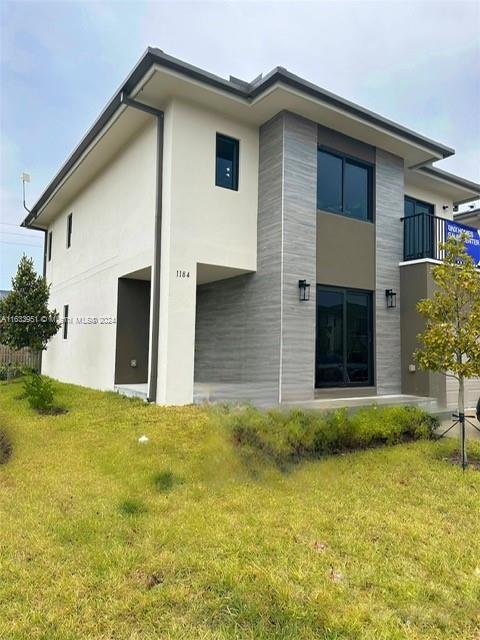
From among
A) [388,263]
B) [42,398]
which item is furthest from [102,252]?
[388,263]

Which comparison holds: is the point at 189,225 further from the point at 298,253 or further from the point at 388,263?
the point at 388,263

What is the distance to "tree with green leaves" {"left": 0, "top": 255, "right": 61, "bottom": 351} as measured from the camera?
40.5 feet

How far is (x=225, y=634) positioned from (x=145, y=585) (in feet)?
2.28

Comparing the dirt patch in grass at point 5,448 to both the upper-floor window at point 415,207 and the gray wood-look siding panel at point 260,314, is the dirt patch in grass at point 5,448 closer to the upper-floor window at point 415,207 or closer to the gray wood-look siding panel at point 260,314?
the gray wood-look siding panel at point 260,314

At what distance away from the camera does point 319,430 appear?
6.06m

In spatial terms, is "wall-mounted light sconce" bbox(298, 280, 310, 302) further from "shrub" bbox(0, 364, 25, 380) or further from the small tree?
"shrub" bbox(0, 364, 25, 380)

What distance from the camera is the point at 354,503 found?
4.29 meters

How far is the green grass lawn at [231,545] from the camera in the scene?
2471 millimetres

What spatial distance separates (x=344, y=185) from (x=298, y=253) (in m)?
2.45

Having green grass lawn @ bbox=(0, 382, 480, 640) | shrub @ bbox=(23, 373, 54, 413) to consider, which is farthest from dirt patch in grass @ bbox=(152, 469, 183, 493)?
shrub @ bbox=(23, 373, 54, 413)

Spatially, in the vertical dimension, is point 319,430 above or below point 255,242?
below

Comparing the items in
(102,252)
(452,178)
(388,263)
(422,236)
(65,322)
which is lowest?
(65,322)

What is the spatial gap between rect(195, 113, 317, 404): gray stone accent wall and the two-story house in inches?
1.3

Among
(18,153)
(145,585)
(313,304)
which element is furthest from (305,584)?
(18,153)
